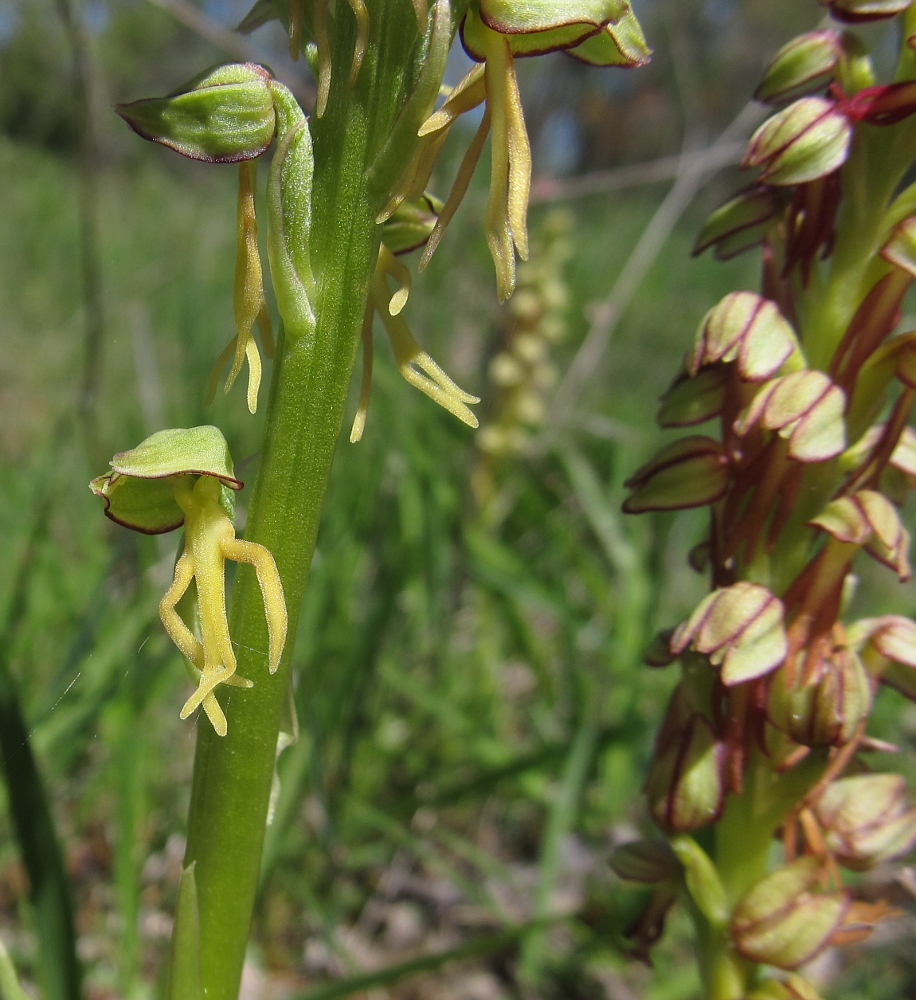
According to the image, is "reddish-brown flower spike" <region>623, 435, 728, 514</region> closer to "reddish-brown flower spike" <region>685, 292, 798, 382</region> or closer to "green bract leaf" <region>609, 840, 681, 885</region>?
"reddish-brown flower spike" <region>685, 292, 798, 382</region>

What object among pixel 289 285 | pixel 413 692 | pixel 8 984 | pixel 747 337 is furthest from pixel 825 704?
pixel 413 692

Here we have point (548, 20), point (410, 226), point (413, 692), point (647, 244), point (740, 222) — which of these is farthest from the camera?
point (647, 244)

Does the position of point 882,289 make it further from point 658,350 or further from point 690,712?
point 658,350

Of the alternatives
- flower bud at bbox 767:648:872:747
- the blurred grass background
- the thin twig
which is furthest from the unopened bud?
the thin twig

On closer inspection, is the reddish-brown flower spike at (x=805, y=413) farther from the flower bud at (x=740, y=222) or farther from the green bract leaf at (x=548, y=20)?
the green bract leaf at (x=548, y=20)

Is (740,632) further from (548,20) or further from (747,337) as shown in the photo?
(548,20)

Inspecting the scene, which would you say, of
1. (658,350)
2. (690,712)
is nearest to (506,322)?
(690,712)

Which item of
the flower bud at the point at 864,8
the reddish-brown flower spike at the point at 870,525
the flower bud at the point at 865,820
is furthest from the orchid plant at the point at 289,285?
the flower bud at the point at 865,820
